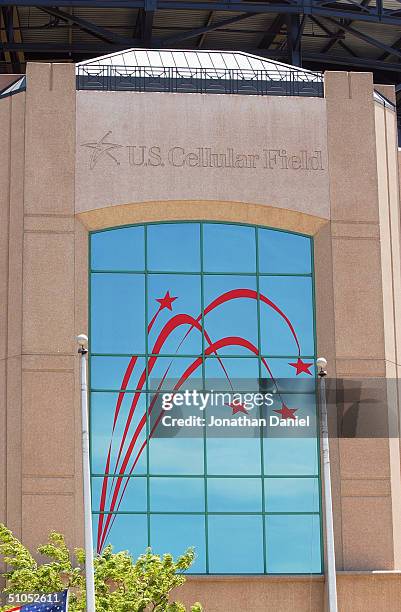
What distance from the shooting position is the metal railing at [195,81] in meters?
34.2

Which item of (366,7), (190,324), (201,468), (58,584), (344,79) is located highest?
(366,7)

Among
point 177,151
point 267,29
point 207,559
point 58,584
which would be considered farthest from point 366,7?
point 58,584

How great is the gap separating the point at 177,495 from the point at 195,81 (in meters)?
11.1

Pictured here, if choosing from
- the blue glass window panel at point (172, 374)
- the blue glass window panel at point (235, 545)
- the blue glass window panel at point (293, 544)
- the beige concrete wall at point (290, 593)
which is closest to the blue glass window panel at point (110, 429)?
the blue glass window panel at point (172, 374)

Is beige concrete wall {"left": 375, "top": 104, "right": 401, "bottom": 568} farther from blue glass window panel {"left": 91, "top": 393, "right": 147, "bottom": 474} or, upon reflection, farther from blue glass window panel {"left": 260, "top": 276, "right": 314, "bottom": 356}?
blue glass window panel {"left": 91, "top": 393, "right": 147, "bottom": 474}

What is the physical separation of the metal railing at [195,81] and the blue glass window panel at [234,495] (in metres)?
10.5

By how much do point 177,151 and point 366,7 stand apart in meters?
16.1

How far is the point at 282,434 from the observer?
33250mm

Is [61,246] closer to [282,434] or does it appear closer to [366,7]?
[282,434]

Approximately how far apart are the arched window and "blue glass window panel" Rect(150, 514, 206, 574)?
1.0 inches

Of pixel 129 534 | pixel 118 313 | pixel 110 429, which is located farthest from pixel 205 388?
pixel 129 534

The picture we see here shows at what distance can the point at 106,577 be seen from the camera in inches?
1073

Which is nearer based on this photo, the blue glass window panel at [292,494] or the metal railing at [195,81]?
the blue glass window panel at [292,494]

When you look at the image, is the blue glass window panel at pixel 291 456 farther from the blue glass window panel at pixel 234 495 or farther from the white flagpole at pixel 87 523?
the white flagpole at pixel 87 523
